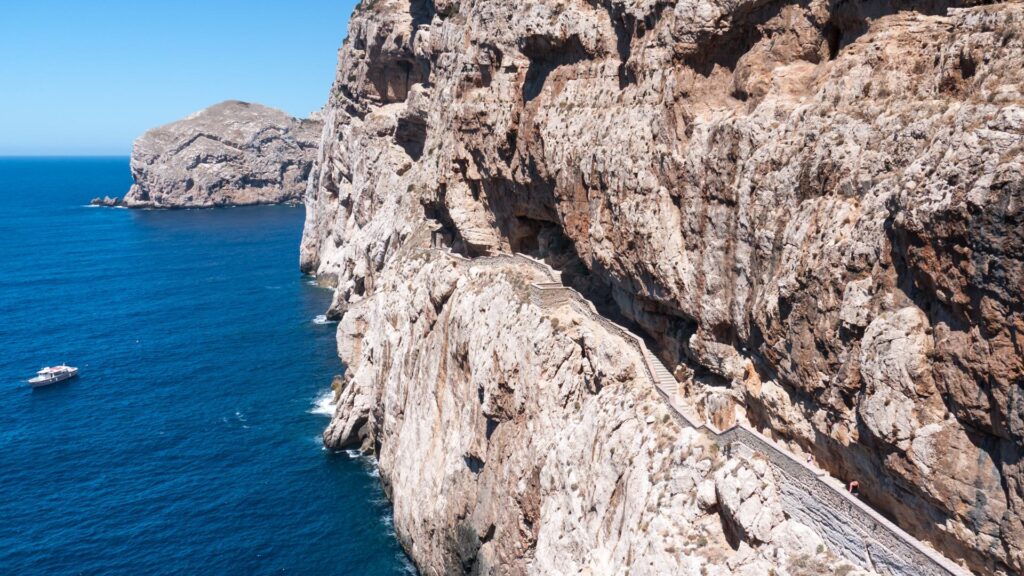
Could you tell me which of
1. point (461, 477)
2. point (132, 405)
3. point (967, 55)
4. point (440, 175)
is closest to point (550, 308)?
point (461, 477)

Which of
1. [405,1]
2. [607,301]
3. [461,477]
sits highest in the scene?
[405,1]

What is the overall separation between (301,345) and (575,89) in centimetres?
6271

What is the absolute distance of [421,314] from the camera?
6006 cm

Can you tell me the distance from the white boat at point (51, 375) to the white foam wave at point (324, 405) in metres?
29.0

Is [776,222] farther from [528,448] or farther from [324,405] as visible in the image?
[324,405]

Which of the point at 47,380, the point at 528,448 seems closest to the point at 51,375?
the point at 47,380

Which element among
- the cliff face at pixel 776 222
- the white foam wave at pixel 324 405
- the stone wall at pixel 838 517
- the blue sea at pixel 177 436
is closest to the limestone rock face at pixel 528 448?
the cliff face at pixel 776 222

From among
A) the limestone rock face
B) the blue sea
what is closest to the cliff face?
the limestone rock face

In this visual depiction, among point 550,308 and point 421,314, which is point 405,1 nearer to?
point 421,314

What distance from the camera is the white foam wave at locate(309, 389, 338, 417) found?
7831 centimetres

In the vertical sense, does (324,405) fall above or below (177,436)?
above

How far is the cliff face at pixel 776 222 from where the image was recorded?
21578 millimetres

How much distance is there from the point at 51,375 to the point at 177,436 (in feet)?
74.8

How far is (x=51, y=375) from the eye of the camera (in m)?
86.1
